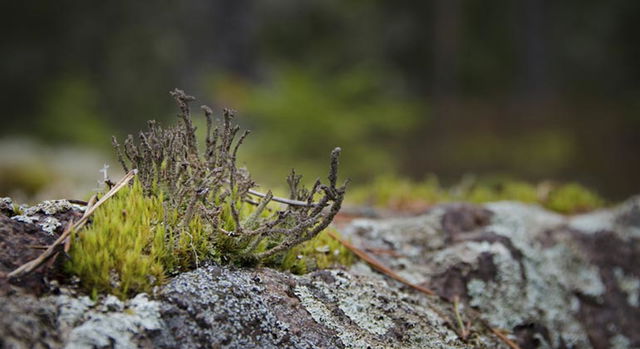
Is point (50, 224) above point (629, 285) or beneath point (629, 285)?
beneath

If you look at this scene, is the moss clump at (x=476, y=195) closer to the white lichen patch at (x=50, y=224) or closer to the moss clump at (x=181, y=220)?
the moss clump at (x=181, y=220)

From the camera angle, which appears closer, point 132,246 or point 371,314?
point 132,246

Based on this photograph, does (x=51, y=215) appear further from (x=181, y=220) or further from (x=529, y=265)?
(x=529, y=265)

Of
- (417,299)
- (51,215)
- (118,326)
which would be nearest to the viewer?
(118,326)

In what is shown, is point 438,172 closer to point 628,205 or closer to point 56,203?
point 628,205

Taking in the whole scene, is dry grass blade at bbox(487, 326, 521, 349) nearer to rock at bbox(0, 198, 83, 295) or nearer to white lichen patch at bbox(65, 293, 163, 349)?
white lichen patch at bbox(65, 293, 163, 349)

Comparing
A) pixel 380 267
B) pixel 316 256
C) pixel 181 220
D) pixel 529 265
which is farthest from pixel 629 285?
pixel 181 220

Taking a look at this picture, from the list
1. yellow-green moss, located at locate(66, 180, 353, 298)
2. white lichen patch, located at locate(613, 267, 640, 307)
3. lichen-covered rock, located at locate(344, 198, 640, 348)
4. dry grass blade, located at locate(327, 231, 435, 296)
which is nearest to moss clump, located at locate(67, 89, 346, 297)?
yellow-green moss, located at locate(66, 180, 353, 298)
